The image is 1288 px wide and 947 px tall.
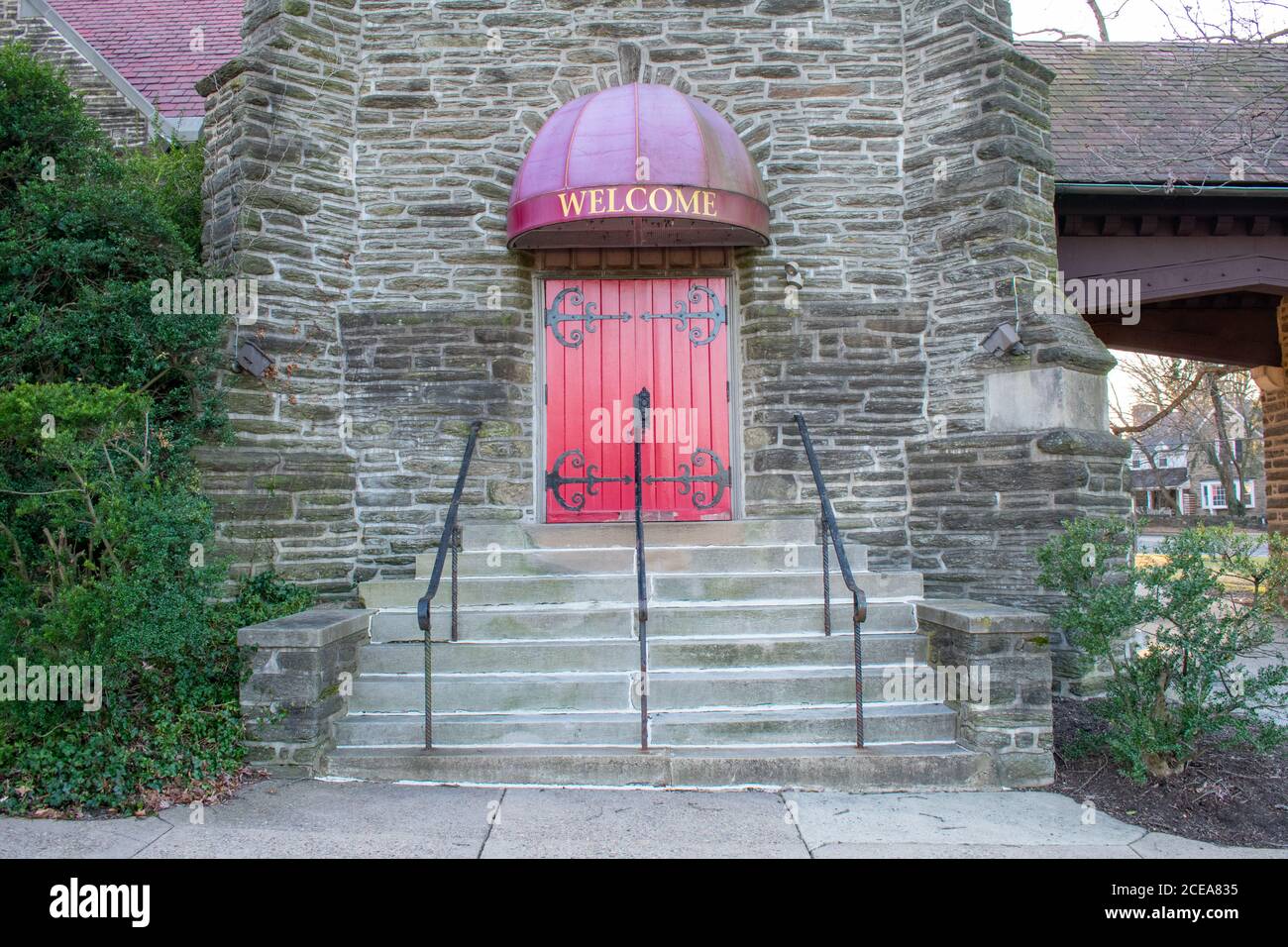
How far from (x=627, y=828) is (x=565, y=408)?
3858mm

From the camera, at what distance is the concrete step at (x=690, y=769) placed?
420cm

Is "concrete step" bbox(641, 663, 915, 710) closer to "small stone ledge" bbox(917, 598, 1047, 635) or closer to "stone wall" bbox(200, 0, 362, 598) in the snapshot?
"small stone ledge" bbox(917, 598, 1047, 635)

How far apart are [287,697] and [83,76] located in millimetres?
9592

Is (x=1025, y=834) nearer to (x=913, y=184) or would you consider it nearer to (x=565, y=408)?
(x=565, y=408)

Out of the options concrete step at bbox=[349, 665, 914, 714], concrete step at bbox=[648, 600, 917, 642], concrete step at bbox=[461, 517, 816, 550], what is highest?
concrete step at bbox=[461, 517, 816, 550]

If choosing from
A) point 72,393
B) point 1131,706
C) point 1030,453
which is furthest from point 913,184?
point 72,393

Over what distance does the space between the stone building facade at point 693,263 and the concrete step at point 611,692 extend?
1.79 metres

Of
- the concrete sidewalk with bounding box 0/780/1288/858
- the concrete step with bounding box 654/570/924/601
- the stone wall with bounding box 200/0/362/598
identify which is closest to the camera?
the concrete sidewalk with bounding box 0/780/1288/858

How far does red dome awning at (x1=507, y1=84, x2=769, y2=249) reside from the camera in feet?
19.1

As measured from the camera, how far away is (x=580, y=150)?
599 cm

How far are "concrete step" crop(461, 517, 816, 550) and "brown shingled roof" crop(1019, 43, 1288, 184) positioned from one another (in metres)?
4.21
